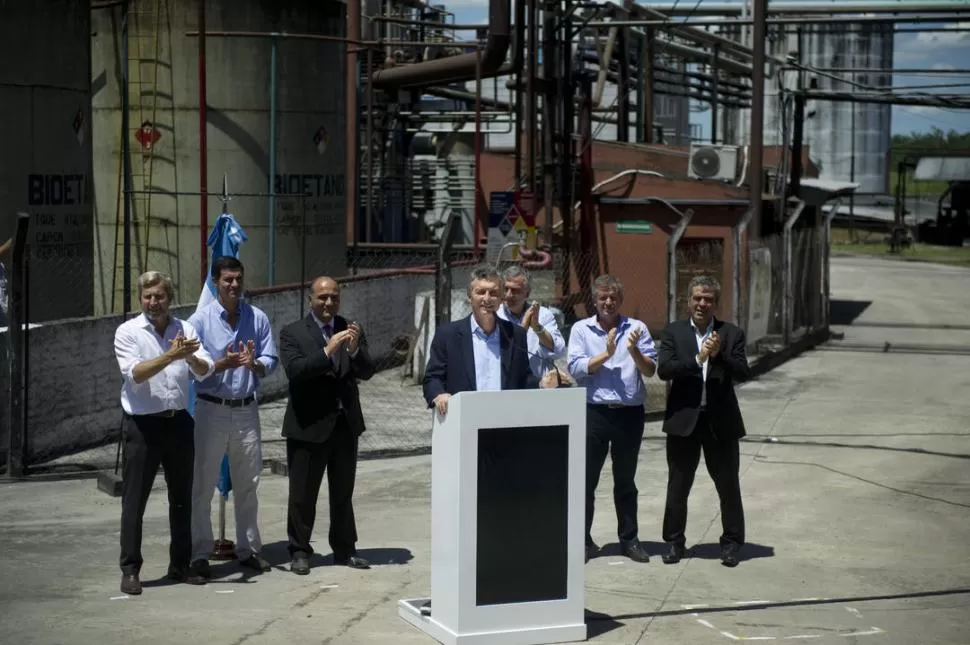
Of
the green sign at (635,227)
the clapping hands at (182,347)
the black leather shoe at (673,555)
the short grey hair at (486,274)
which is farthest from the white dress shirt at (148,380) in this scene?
the green sign at (635,227)

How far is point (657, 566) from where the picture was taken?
923 cm

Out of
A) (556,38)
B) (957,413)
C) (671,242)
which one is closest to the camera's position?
(957,413)

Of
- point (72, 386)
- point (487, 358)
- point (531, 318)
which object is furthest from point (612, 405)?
point (72, 386)

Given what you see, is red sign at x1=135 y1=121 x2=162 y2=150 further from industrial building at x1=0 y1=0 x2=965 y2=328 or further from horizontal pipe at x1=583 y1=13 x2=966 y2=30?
horizontal pipe at x1=583 y1=13 x2=966 y2=30

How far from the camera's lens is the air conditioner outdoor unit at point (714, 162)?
25578 mm

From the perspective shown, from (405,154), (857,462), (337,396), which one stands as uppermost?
(405,154)

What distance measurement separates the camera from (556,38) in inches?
950

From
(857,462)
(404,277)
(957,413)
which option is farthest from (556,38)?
(857,462)

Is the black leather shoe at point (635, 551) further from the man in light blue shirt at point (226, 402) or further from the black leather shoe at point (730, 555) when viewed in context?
the man in light blue shirt at point (226, 402)

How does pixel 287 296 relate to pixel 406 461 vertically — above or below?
above

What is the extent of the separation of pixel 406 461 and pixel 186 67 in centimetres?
863

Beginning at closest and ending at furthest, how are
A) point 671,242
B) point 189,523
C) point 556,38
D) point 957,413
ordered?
point 189,523
point 957,413
point 671,242
point 556,38

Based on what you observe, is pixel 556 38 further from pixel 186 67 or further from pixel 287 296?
pixel 287 296

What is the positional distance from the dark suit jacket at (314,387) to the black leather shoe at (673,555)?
218 cm
